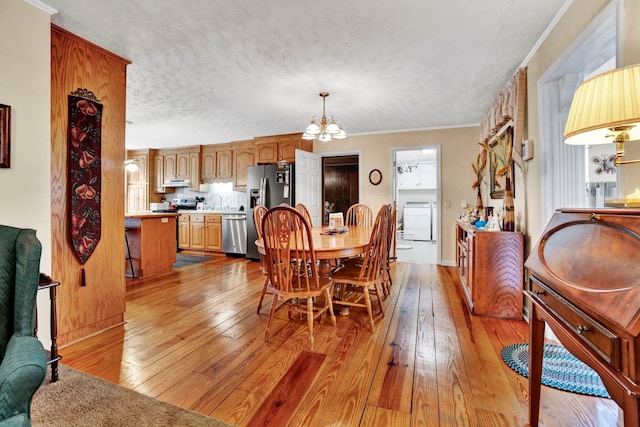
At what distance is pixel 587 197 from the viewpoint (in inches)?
88.6

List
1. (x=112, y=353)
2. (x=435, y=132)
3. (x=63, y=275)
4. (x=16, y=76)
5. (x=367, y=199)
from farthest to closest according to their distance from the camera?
(x=367, y=199)
(x=435, y=132)
(x=63, y=275)
(x=112, y=353)
(x=16, y=76)

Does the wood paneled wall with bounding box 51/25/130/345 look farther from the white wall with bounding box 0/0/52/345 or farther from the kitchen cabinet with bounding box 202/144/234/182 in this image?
the kitchen cabinet with bounding box 202/144/234/182

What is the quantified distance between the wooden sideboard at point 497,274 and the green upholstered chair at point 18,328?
2866 millimetres

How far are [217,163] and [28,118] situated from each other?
442cm

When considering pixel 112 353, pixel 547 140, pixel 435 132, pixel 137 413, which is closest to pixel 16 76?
pixel 112 353

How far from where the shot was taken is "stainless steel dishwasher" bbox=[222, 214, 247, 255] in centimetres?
554

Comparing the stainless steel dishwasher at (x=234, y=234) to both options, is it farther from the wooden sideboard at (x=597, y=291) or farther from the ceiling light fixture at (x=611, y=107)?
the ceiling light fixture at (x=611, y=107)

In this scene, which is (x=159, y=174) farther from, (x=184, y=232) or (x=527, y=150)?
(x=527, y=150)

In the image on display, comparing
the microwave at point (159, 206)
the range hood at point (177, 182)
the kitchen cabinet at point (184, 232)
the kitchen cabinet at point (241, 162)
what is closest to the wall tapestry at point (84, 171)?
the kitchen cabinet at point (241, 162)

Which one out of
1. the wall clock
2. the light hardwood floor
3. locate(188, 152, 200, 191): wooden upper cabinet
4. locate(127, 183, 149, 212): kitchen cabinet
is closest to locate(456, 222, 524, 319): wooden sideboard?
the light hardwood floor

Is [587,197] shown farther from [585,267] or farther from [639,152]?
[585,267]

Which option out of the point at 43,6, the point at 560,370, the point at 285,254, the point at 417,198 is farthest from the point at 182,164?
the point at 560,370

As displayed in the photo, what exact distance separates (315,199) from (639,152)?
4.41 metres

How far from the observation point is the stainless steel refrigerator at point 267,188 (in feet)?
16.6
